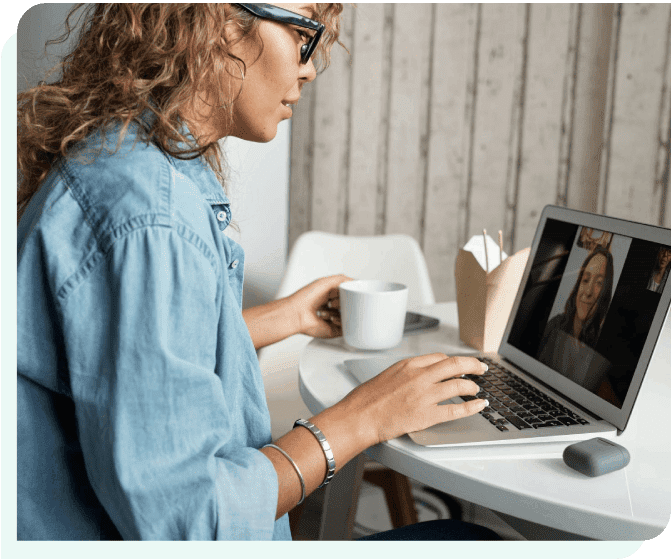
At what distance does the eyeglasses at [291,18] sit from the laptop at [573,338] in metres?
0.45

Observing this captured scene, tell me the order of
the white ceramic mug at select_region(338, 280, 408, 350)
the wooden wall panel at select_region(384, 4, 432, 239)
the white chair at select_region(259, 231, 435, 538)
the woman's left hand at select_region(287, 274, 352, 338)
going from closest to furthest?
the white ceramic mug at select_region(338, 280, 408, 350), the woman's left hand at select_region(287, 274, 352, 338), the white chair at select_region(259, 231, 435, 538), the wooden wall panel at select_region(384, 4, 432, 239)

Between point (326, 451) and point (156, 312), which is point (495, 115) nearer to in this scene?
point (326, 451)

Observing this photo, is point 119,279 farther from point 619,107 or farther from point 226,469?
point 619,107

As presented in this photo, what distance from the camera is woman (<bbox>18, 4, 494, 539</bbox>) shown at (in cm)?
54

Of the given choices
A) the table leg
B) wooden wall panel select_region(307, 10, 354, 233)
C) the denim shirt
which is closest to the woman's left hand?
the table leg

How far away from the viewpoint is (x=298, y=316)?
113 centimetres

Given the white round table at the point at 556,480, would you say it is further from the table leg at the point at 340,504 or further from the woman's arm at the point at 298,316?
the table leg at the point at 340,504

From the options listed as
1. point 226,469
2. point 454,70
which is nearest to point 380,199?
point 454,70

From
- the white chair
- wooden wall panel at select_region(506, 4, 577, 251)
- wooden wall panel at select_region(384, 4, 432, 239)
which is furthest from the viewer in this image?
wooden wall panel at select_region(384, 4, 432, 239)

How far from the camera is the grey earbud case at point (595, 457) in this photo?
65 cm

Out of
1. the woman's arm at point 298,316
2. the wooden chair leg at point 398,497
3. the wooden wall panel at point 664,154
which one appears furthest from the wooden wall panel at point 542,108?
the woman's arm at point 298,316

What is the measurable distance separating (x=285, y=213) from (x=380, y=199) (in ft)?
1.26

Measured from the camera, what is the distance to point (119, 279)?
53cm

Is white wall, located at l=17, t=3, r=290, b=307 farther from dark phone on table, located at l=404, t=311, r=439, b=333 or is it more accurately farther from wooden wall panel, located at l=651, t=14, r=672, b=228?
wooden wall panel, located at l=651, t=14, r=672, b=228
